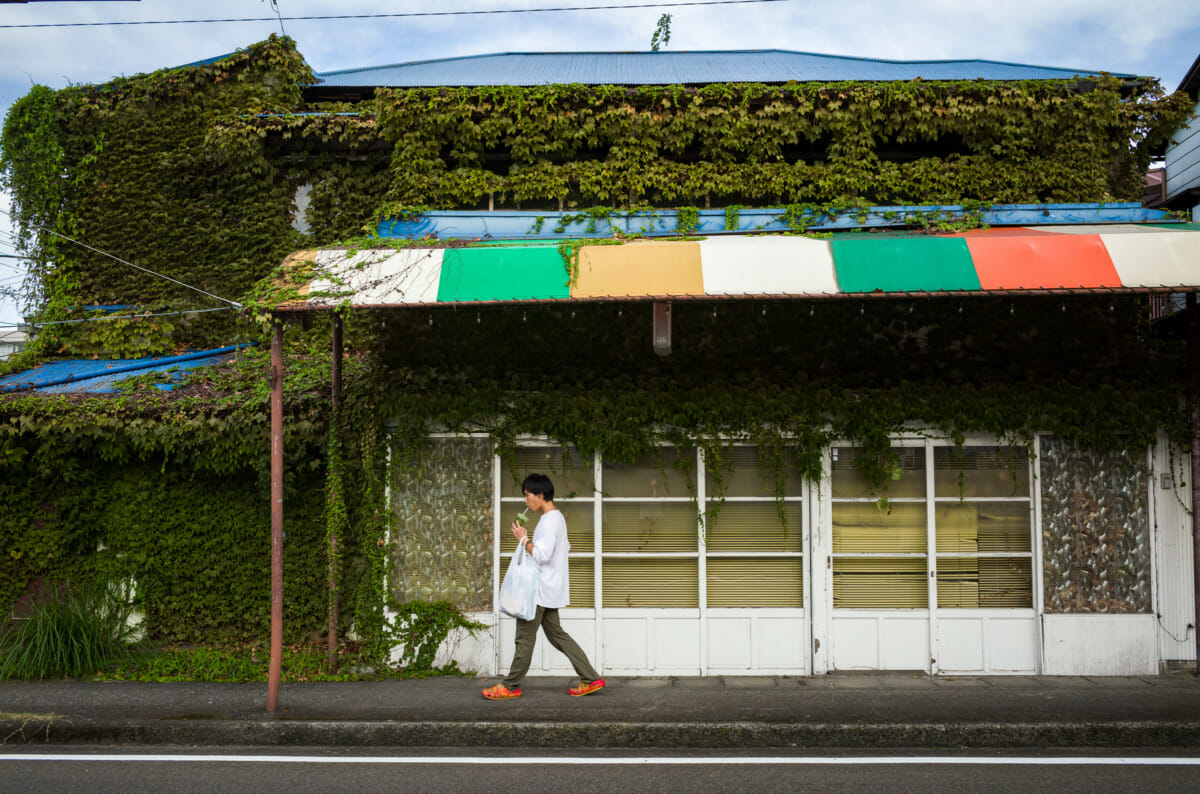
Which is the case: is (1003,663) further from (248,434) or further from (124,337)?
(124,337)

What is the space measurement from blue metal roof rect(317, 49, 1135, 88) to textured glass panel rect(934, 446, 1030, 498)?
21.3 feet

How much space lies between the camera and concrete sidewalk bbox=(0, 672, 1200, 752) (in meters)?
5.90

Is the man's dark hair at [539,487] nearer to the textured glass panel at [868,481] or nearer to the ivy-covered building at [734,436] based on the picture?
the ivy-covered building at [734,436]

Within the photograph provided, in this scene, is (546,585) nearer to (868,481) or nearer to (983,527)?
(868,481)

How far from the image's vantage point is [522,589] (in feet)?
21.4

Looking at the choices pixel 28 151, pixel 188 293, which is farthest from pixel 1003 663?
pixel 28 151

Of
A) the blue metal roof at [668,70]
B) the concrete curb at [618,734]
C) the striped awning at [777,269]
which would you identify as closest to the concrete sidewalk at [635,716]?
the concrete curb at [618,734]

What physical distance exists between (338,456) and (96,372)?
4222mm

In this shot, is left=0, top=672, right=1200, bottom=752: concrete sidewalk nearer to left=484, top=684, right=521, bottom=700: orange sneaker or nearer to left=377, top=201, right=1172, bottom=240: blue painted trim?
left=484, top=684, right=521, bottom=700: orange sneaker

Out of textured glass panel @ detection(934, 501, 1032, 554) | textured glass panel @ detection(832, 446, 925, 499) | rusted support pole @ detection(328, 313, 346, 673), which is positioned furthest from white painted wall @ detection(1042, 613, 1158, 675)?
rusted support pole @ detection(328, 313, 346, 673)

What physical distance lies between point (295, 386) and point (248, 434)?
77 centimetres

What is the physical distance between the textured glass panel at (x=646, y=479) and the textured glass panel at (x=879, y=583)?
1747 mm

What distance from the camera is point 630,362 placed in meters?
8.52

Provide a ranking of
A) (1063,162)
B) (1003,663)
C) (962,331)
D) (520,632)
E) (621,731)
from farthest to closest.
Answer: (1063,162) < (962,331) < (1003,663) < (520,632) < (621,731)
